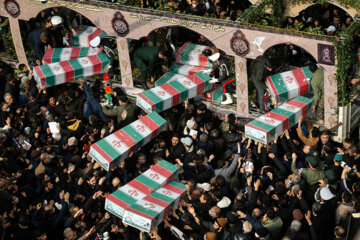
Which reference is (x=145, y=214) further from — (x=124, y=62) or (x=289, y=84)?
(x=124, y=62)

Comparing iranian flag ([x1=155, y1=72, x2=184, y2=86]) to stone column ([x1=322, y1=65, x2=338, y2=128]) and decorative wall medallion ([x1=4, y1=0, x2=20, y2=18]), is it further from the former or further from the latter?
decorative wall medallion ([x1=4, y1=0, x2=20, y2=18])

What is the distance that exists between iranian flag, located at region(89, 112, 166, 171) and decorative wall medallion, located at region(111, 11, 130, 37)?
307cm

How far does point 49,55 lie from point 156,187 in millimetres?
6378

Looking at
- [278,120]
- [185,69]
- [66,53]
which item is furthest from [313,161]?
[66,53]

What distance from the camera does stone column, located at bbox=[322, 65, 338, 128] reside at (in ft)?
43.2

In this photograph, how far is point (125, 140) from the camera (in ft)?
42.4

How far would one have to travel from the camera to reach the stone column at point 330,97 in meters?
13.2

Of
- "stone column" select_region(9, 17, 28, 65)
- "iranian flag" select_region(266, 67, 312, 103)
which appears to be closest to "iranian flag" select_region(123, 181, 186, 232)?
"iranian flag" select_region(266, 67, 312, 103)

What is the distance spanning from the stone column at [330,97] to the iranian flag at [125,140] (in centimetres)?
396

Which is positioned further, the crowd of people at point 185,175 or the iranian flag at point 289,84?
the iranian flag at point 289,84

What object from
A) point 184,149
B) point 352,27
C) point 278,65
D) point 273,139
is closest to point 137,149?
point 184,149

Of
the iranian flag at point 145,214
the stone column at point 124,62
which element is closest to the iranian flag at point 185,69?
the stone column at point 124,62

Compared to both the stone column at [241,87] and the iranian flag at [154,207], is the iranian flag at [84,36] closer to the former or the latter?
the stone column at [241,87]

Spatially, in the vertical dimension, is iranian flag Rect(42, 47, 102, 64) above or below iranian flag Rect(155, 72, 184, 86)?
above
